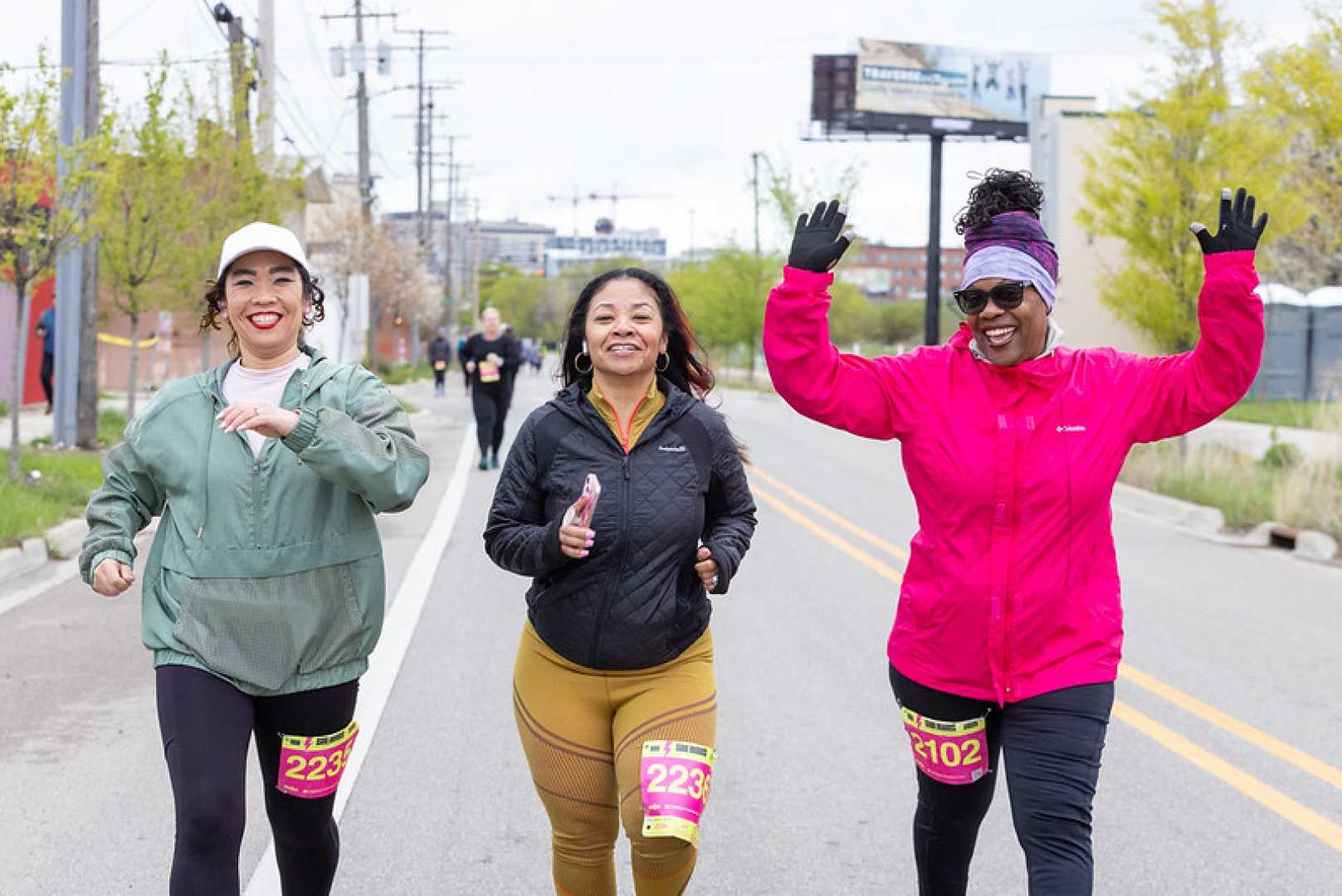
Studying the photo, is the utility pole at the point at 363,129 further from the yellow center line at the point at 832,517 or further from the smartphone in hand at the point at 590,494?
the smartphone in hand at the point at 590,494

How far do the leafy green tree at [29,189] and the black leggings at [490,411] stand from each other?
510 cm

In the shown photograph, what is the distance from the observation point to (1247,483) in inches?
617

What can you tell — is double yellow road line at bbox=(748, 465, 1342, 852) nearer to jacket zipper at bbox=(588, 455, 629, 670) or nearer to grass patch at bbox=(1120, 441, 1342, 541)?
jacket zipper at bbox=(588, 455, 629, 670)

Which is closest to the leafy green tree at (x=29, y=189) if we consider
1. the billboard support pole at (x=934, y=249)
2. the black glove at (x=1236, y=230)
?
the black glove at (x=1236, y=230)

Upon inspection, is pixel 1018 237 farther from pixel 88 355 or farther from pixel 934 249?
pixel 934 249

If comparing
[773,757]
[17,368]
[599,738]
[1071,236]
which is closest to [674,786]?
[599,738]

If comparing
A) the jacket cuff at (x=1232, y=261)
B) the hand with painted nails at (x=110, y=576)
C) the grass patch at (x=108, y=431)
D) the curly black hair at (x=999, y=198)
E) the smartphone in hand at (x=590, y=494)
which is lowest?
the grass patch at (x=108, y=431)

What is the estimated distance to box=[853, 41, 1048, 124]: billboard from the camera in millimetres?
69000

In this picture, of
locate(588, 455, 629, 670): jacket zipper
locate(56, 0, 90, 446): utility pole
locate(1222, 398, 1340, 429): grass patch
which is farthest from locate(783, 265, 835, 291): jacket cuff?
locate(1222, 398, 1340, 429): grass patch

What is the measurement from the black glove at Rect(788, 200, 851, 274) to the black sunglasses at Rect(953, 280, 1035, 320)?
0.99 feet

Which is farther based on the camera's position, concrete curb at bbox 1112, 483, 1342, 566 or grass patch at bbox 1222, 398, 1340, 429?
grass patch at bbox 1222, 398, 1340, 429

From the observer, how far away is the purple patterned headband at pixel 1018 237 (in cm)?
363

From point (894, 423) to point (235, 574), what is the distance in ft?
5.11

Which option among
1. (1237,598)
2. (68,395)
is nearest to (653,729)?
(1237,598)
